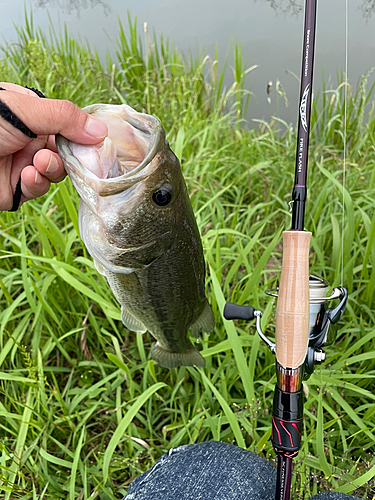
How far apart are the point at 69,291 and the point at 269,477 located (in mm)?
1439

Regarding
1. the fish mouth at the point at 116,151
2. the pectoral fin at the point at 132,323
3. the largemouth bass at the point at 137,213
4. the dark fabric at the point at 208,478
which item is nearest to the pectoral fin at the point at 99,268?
the largemouth bass at the point at 137,213

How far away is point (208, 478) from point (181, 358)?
1.43 feet

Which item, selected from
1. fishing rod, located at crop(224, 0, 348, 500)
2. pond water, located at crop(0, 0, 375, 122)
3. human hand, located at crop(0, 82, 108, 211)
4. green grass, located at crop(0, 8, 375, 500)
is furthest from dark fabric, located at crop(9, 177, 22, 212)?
pond water, located at crop(0, 0, 375, 122)

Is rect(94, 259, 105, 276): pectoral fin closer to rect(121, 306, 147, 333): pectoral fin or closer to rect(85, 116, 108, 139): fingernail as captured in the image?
rect(121, 306, 147, 333): pectoral fin

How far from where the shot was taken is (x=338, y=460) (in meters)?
1.62

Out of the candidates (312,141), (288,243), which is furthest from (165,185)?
(312,141)

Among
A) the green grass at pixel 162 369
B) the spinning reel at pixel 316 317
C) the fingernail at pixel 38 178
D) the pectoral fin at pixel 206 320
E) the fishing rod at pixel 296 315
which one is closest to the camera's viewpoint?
the fishing rod at pixel 296 315

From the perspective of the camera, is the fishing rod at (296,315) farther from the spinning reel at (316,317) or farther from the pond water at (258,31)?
the pond water at (258,31)

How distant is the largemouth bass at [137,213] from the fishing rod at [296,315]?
0.28 metres

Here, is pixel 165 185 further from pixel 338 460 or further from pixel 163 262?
pixel 338 460

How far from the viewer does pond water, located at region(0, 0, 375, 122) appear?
14.8 feet

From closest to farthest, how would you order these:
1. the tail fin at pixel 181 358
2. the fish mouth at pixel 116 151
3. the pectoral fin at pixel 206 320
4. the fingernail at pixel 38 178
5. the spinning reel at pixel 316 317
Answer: the fish mouth at pixel 116 151 → the spinning reel at pixel 316 317 → the fingernail at pixel 38 178 → the pectoral fin at pixel 206 320 → the tail fin at pixel 181 358

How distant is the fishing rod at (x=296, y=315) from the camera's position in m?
1.04

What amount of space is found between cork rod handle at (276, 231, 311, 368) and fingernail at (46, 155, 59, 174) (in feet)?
2.73
